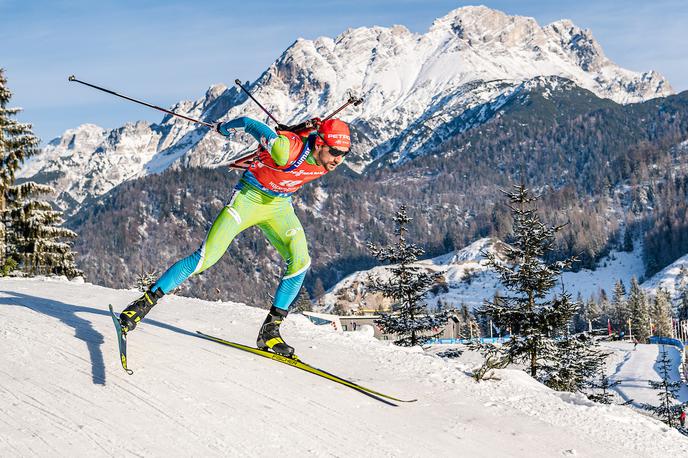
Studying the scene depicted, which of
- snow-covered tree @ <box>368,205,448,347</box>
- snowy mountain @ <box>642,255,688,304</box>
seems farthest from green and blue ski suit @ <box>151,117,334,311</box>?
snowy mountain @ <box>642,255,688,304</box>

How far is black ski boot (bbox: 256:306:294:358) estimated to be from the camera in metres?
7.82

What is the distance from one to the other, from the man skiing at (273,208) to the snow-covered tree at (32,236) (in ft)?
77.3

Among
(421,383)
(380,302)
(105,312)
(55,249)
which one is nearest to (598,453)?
(421,383)

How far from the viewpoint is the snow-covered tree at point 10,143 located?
97.4ft

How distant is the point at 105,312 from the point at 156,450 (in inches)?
199

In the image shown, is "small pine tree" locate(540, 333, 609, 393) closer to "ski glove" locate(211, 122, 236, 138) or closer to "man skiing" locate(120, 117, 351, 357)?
"man skiing" locate(120, 117, 351, 357)

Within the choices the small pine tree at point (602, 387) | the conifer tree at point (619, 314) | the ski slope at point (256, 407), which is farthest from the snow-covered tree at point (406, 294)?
the conifer tree at point (619, 314)

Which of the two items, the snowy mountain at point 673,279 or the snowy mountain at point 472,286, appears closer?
the snowy mountain at point 673,279

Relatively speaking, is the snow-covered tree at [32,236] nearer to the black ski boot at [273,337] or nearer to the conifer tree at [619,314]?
the black ski boot at [273,337]

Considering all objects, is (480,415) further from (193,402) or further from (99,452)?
(99,452)

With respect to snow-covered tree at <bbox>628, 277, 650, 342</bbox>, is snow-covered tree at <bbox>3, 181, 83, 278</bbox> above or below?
above

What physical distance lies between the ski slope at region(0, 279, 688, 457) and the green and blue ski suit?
881 millimetres

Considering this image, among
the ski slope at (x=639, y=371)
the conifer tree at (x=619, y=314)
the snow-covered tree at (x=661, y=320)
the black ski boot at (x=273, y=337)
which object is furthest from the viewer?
the conifer tree at (x=619, y=314)

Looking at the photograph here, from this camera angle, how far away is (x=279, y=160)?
23.8 feet
